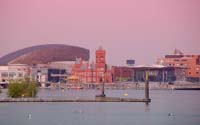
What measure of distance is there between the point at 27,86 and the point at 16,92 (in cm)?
124

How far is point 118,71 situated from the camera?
150 metres

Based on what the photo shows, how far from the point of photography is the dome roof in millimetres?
159000

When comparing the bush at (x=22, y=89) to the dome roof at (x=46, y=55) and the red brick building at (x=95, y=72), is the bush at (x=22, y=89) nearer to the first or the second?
the red brick building at (x=95, y=72)

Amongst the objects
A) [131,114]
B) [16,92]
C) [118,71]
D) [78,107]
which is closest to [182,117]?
[131,114]

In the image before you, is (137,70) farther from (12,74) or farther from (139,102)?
(139,102)

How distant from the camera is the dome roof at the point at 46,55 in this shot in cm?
15900

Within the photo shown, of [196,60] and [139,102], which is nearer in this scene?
[139,102]

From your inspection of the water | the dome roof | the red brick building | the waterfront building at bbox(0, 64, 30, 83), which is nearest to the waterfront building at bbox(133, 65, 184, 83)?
the red brick building

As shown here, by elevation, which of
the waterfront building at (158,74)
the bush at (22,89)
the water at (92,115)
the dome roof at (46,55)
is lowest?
the water at (92,115)

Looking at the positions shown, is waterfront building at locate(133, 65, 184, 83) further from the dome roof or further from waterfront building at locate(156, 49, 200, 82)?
the dome roof

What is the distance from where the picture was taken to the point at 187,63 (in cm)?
15588

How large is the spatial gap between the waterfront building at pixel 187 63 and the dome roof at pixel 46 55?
14.7 meters

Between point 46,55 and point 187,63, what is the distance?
25644mm

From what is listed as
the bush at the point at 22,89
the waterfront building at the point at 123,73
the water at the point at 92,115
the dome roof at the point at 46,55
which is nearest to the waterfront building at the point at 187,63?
the waterfront building at the point at 123,73
